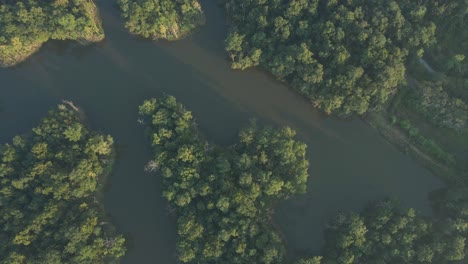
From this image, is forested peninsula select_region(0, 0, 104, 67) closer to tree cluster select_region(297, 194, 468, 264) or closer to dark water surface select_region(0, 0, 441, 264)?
dark water surface select_region(0, 0, 441, 264)

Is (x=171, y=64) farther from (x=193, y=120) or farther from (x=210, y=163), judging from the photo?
(x=210, y=163)

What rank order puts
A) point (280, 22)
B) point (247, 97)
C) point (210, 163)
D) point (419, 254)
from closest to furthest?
1. point (419, 254)
2. point (210, 163)
3. point (280, 22)
4. point (247, 97)

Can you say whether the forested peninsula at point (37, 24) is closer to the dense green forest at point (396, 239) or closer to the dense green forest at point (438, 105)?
the dense green forest at point (438, 105)

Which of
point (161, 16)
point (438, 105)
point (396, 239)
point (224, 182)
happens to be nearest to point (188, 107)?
point (161, 16)

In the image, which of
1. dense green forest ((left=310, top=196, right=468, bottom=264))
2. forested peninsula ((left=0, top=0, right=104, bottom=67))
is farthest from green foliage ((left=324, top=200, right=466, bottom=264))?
forested peninsula ((left=0, top=0, right=104, bottom=67))

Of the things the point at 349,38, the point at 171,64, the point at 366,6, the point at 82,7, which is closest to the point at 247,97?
the point at 171,64

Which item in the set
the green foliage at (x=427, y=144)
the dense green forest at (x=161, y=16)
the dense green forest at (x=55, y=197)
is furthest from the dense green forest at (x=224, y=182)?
the green foliage at (x=427, y=144)

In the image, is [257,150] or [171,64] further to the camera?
[171,64]
